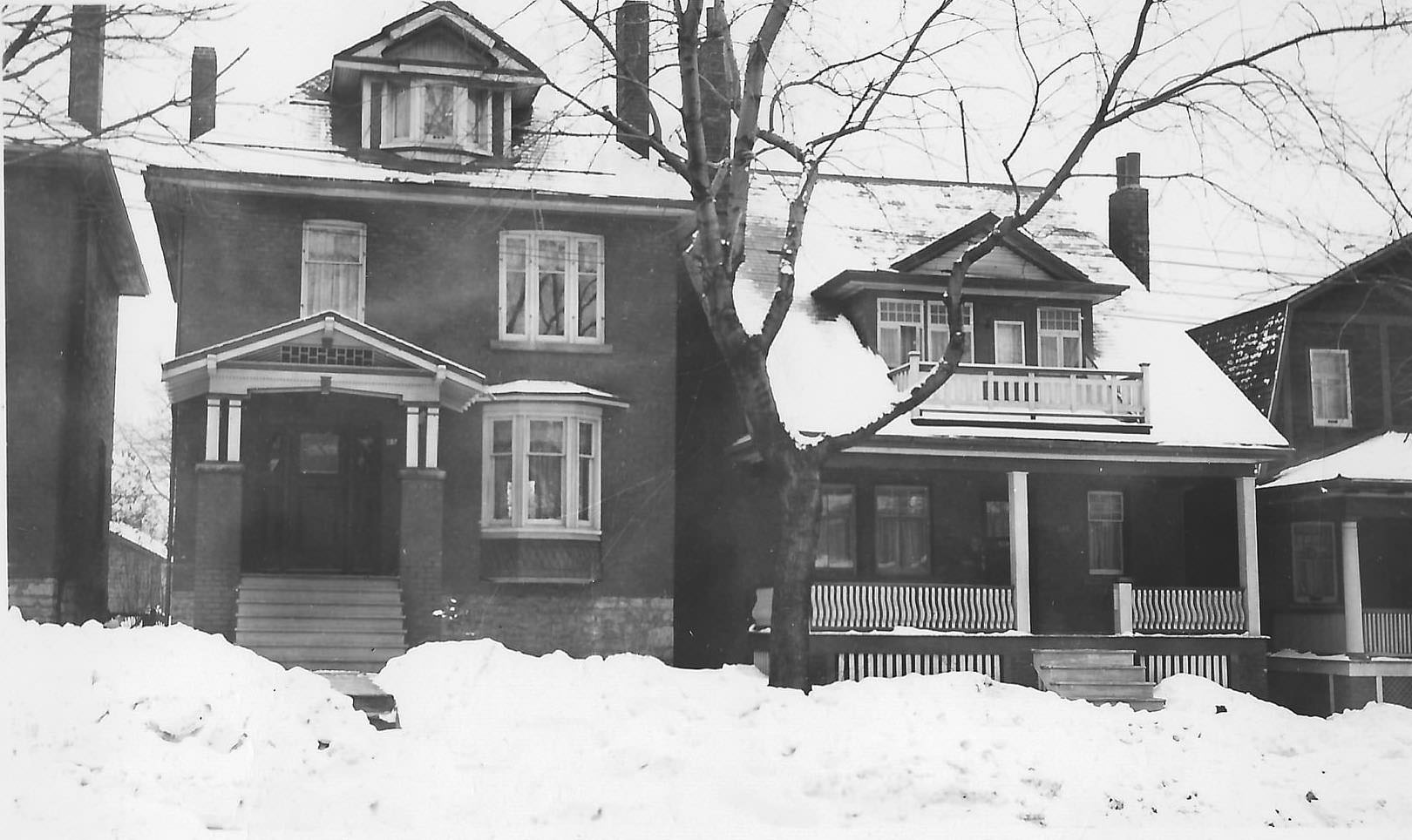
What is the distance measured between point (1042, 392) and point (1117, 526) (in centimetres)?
297

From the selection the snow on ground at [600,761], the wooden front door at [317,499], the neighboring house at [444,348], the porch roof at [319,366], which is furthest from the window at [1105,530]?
the wooden front door at [317,499]

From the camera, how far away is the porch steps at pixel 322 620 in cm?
1681

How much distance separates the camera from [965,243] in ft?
68.8

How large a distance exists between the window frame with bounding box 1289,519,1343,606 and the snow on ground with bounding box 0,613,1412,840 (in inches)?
348

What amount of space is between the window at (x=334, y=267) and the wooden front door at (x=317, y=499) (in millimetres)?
1630

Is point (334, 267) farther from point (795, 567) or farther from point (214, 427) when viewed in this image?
point (795, 567)

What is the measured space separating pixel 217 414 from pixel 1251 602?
1364cm

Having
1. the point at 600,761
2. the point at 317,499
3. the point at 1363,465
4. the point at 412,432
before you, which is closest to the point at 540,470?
the point at 412,432

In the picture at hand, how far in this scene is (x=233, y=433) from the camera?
17344 mm

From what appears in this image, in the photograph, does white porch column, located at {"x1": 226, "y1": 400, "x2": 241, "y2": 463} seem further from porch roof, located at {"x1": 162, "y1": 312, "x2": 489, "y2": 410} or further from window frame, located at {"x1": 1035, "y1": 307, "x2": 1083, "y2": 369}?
window frame, located at {"x1": 1035, "y1": 307, "x2": 1083, "y2": 369}

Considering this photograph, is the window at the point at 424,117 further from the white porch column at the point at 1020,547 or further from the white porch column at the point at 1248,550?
the white porch column at the point at 1248,550

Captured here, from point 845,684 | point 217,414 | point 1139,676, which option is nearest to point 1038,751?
point 845,684

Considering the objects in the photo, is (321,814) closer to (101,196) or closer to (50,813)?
(50,813)

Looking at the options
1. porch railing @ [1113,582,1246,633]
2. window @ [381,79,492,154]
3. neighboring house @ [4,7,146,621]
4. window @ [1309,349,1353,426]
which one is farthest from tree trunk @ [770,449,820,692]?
window @ [1309,349,1353,426]
